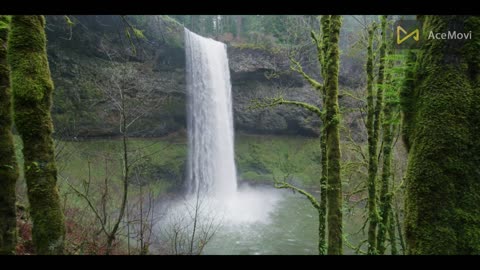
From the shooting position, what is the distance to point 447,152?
2365 millimetres

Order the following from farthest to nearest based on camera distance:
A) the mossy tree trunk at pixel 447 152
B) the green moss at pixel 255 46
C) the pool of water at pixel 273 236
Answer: the green moss at pixel 255 46, the pool of water at pixel 273 236, the mossy tree trunk at pixel 447 152

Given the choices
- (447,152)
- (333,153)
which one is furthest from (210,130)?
(447,152)

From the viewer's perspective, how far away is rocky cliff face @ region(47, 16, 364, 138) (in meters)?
21.6

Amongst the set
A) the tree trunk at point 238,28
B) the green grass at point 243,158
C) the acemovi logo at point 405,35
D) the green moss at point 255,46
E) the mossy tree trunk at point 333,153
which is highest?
the tree trunk at point 238,28

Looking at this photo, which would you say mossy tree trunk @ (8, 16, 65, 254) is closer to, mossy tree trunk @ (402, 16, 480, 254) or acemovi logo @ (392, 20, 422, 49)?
mossy tree trunk @ (402, 16, 480, 254)

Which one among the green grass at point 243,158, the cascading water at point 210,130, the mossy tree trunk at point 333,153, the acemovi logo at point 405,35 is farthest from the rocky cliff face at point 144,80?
the acemovi logo at point 405,35

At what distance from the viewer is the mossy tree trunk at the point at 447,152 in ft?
7.57

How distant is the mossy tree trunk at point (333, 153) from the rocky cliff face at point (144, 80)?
14.0 m

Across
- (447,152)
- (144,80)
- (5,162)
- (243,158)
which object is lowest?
(243,158)

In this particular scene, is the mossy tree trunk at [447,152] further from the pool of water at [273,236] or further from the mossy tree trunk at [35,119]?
the pool of water at [273,236]

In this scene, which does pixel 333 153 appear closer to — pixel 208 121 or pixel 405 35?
pixel 405 35

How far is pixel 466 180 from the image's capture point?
91.0 inches

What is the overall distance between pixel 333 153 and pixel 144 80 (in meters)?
22.7

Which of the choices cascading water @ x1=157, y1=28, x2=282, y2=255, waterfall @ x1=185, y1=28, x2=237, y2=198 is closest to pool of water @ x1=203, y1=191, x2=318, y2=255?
cascading water @ x1=157, y1=28, x2=282, y2=255
